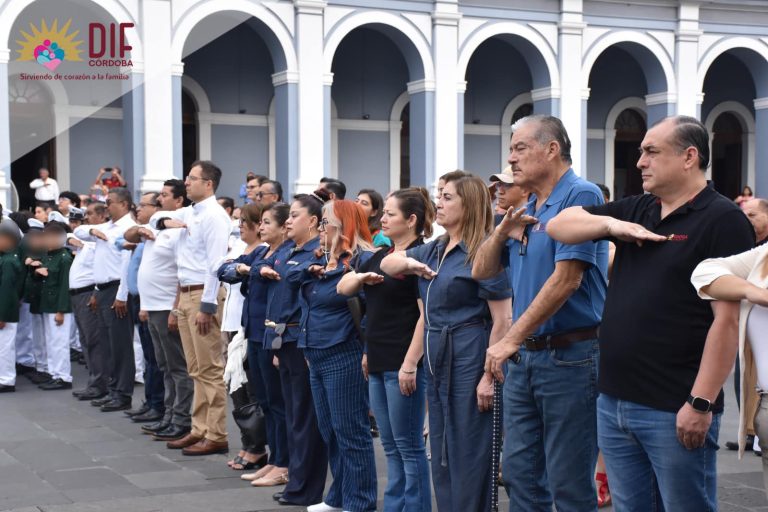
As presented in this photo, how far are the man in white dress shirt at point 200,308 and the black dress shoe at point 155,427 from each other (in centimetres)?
52

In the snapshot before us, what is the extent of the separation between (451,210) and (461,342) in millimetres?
617

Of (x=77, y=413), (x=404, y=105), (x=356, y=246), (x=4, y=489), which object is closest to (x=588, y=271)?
(x=356, y=246)

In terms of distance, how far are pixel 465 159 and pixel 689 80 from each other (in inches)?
204

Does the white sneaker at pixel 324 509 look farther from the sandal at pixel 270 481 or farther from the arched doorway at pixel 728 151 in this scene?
the arched doorway at pixel 728 151

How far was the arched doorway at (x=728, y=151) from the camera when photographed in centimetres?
2541

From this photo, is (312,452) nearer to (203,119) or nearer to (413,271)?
(413,271)

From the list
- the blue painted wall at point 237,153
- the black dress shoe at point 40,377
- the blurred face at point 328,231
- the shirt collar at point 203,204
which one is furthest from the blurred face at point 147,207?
the blue painted wall at point 237,153

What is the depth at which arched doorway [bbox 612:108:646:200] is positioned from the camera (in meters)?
24.4

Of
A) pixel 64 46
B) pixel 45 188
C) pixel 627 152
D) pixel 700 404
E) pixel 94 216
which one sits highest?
pixel 64 46

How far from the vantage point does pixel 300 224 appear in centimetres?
615

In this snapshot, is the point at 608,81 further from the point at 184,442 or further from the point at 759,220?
the point at 184,442

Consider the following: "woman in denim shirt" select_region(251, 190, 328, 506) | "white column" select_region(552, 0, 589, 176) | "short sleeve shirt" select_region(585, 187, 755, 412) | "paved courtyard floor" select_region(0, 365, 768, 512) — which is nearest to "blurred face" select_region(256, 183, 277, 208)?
"paved courtyard floor" select_region(0, 365, 768, 512)

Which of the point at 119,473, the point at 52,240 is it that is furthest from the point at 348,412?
the point at 52,240

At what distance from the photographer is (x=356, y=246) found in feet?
19.0
